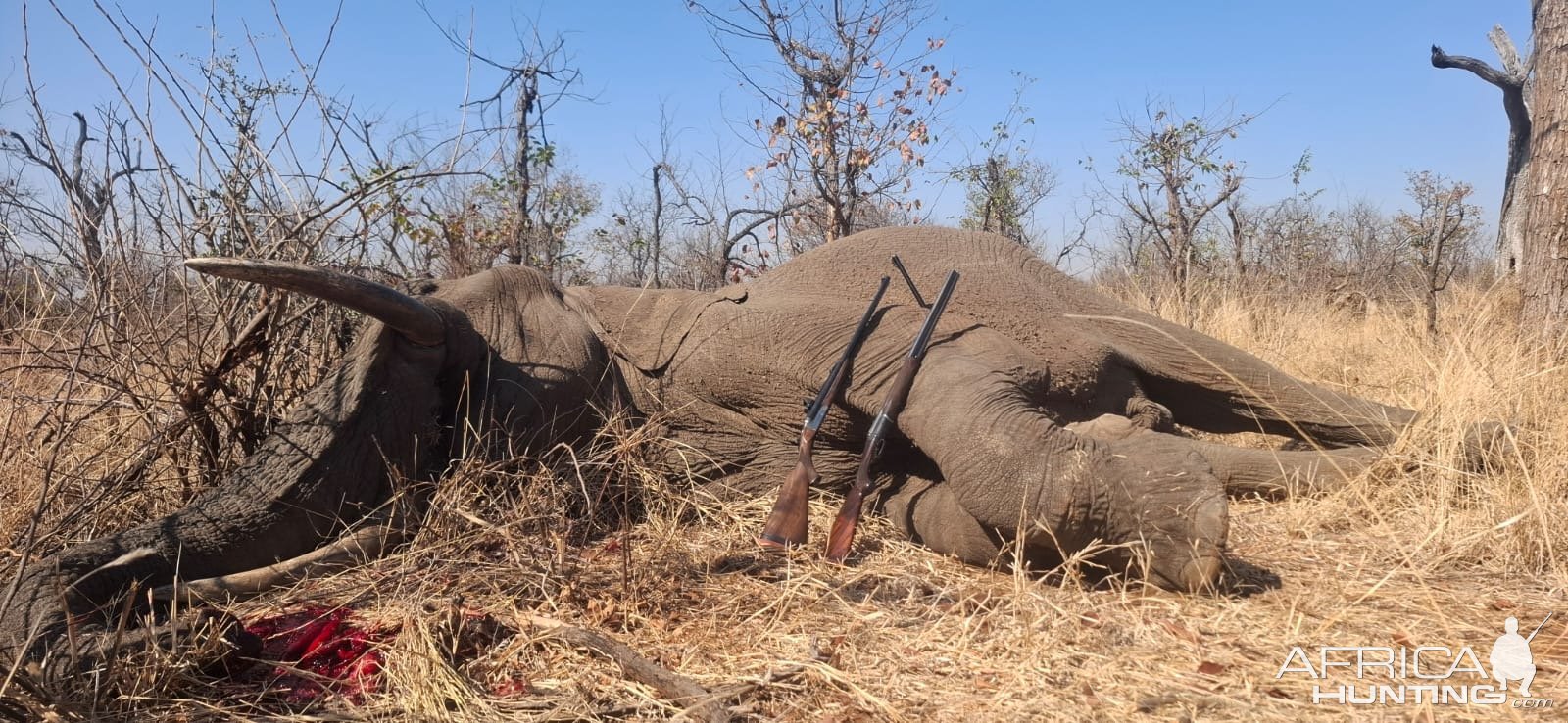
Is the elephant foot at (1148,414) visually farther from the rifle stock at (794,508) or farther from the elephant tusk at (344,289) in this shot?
the elephant tusk at (344,289)

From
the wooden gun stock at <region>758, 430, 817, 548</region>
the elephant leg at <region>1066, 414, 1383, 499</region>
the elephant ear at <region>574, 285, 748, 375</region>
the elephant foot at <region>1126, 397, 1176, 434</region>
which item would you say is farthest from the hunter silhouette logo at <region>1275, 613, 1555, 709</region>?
the elephant ear at <region>574, 285, 748, 375</region>

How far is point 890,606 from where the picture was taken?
2.96 meters

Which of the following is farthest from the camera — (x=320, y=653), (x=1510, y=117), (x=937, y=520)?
(x=1510, y=117)

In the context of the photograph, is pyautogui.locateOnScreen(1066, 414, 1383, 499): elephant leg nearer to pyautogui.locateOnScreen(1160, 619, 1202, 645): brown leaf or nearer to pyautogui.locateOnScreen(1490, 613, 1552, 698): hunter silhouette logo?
pyautogui.locateOnScreen(1160, 619, 1202, 645): brown leaf

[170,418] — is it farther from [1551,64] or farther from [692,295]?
[1551,64]

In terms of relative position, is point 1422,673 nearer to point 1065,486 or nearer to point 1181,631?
point 1181,631

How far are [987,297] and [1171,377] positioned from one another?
3.08 ft

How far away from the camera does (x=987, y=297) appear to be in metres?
4.12

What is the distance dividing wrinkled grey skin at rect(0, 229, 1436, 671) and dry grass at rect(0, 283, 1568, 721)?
6.5 inches

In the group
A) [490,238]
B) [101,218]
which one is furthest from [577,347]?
[490,238]

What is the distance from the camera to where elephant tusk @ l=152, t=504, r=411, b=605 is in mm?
2748

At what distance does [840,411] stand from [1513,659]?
214cm

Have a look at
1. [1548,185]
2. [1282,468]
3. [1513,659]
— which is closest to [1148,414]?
[1282,468]

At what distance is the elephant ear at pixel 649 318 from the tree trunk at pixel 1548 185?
410 cm
